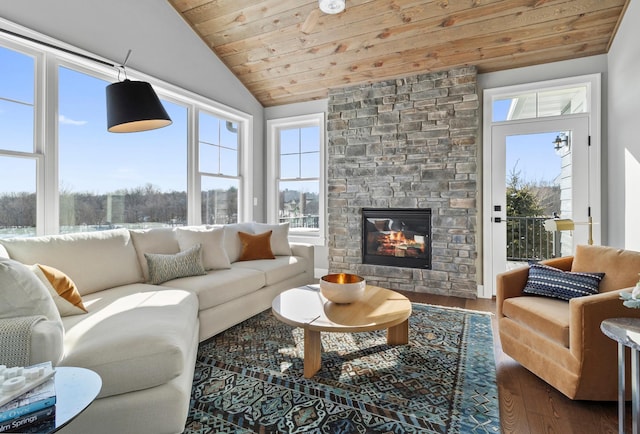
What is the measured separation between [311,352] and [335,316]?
270 mm

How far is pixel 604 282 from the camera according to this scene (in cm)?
218

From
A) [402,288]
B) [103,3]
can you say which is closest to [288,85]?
[103,3]

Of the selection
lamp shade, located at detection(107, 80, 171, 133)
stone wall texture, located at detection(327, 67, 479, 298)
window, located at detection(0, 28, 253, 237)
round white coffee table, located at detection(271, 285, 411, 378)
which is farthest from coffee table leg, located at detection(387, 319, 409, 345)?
window, located at detection(0, 28, 253, 237)

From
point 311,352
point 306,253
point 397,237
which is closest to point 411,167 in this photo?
point 397,237

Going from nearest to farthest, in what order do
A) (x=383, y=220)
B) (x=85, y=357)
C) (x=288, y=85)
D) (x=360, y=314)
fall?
(x=85, y=357) → (x=360, y=314) → (x=383, y=220) → (x=288, y=85)

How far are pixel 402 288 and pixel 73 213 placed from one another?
3666mm

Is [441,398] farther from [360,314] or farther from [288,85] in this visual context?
[288,85]

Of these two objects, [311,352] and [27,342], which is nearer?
[27,342]

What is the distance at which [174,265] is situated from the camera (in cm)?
284

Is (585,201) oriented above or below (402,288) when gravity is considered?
above

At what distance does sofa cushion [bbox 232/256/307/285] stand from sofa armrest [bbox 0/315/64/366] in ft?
6.37

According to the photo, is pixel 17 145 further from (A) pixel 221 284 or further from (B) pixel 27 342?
(B) pixel 27 342

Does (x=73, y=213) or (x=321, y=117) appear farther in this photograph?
(x=321, y=117)

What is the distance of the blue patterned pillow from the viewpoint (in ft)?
7.09
